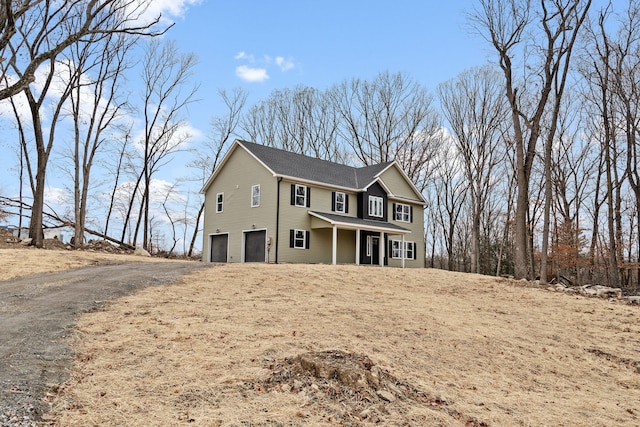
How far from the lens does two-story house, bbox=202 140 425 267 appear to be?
74.6 ft

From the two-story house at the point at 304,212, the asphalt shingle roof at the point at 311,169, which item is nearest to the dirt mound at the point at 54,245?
the two-story house at the point at 304,212

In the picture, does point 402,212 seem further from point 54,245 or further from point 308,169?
point 54,245

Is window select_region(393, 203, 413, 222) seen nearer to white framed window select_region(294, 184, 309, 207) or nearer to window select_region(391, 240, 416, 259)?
window select_region(391, 240, 416, 259)

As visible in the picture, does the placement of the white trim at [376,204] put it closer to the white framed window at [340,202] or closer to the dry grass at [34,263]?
the white framed window at [340,202]

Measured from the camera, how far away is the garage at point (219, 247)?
2517 cm

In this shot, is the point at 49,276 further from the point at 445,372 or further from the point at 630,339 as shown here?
the point at 630,339

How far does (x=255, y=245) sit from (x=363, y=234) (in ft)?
19.7

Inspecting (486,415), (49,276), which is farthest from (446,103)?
(486,415)

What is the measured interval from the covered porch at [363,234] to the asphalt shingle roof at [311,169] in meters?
2.00

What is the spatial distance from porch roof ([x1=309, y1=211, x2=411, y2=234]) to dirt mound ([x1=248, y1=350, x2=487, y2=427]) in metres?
16.4

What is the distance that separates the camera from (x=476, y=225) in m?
31.2

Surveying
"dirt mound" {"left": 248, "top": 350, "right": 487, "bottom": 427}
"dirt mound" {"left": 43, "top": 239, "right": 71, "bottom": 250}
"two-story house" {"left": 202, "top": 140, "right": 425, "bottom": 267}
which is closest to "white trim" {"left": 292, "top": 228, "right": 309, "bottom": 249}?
"two-story house" {"left": 202, "top": 140, "right": 425, "bottom": 267}

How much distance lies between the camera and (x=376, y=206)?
2677cm

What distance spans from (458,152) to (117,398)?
32781mm
